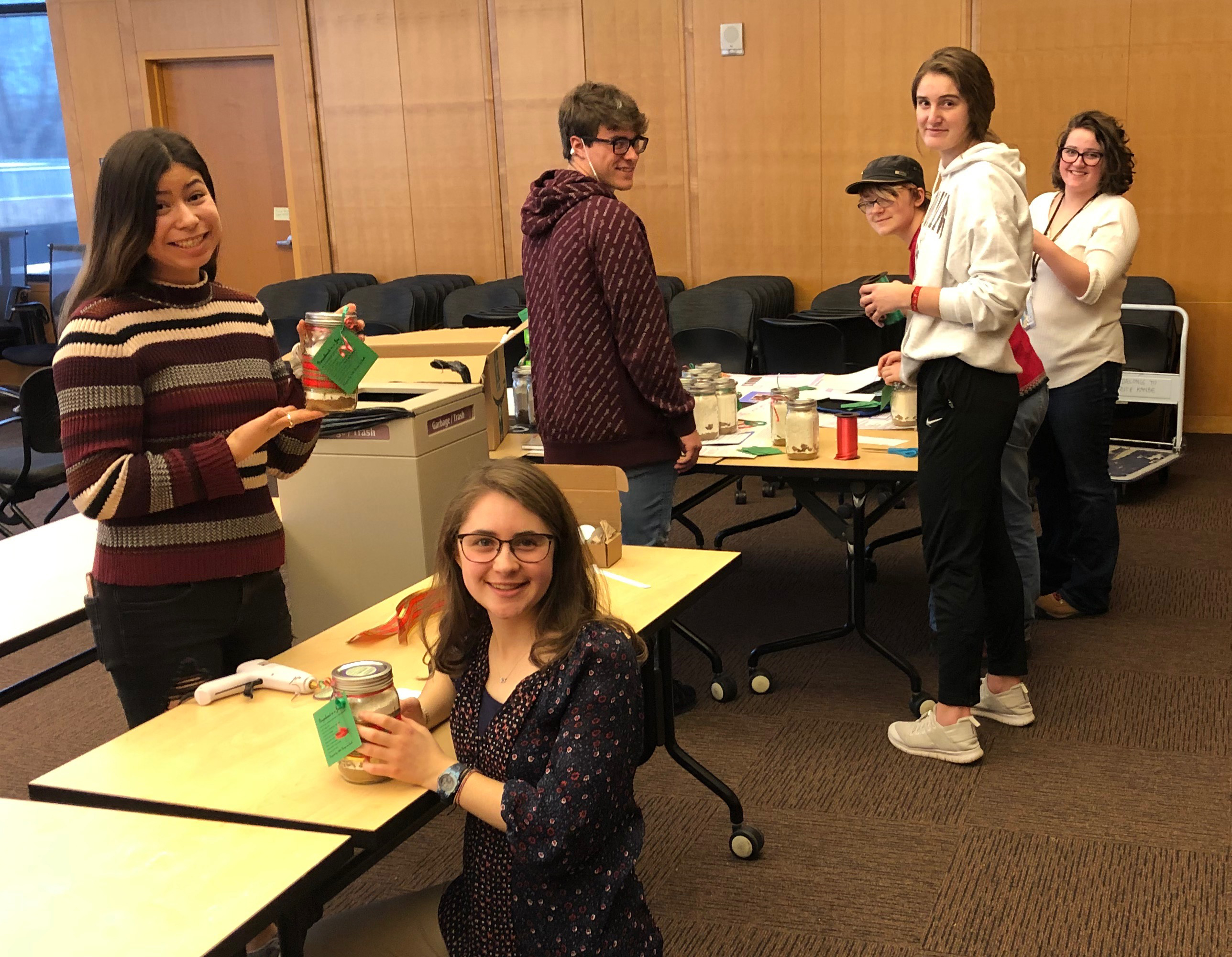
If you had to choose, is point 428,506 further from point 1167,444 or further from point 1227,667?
point 1167,444

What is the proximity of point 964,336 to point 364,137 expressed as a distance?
6.21 metres

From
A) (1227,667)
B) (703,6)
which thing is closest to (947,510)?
(1227,667)

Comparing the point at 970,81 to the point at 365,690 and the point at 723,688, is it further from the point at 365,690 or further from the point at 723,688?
the point at 365,690

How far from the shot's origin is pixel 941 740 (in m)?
2.94

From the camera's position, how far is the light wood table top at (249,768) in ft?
4.95

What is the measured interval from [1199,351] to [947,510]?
432cm

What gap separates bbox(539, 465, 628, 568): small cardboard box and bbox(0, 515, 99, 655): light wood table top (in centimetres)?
89

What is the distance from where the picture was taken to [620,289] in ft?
9.05

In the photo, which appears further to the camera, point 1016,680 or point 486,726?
point 1016,680

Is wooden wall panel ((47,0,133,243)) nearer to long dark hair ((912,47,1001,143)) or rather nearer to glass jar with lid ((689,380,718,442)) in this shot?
glass jar with lid ((689,380,718,442))

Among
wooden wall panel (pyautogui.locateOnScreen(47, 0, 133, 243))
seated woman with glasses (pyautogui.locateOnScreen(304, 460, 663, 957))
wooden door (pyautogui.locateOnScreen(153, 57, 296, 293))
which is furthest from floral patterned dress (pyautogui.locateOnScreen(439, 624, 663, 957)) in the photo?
wooden wall panel (pyautogui.locateOnScreen(47, 0, 133, 243))

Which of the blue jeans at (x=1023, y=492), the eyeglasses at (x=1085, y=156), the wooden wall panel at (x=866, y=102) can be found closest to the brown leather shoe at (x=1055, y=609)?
the blue jeans at (x=1023, y=492)

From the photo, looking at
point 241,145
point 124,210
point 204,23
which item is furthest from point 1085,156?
point 204,23

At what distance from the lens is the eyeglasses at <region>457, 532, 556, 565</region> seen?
5.06 ft
